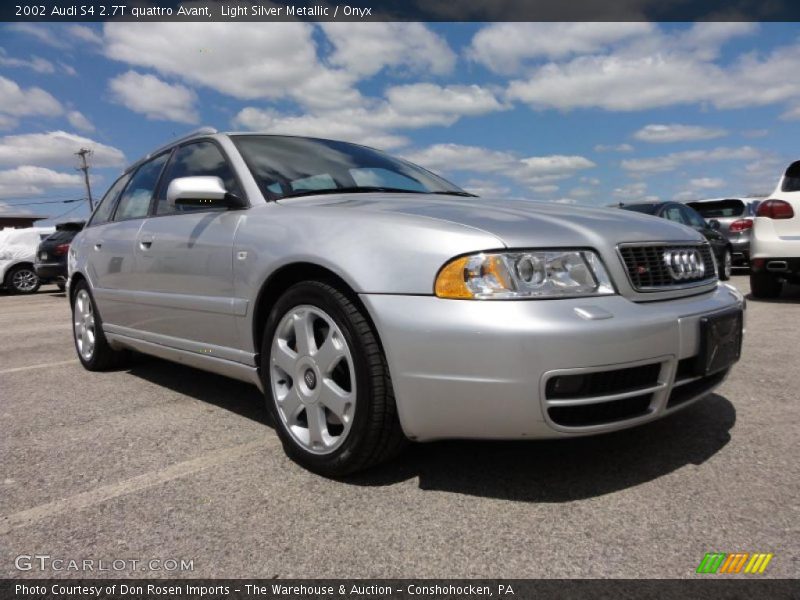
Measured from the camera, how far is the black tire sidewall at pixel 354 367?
2125 millimetres

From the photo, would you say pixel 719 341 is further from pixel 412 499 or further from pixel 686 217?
pixel 686 217

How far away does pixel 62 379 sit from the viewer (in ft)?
13.8

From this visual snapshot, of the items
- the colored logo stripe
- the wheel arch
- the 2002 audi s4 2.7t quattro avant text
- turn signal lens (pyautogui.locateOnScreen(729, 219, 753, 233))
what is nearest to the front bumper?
the 2002 audi s4 2.7t quattro avant text

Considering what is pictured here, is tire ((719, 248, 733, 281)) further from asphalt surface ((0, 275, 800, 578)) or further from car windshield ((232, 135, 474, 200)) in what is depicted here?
car windshield ((232, 135, 474, 200))

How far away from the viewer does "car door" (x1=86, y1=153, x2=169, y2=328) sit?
3660 millimetres

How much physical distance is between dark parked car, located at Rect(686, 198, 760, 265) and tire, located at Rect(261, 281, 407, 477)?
1027cm

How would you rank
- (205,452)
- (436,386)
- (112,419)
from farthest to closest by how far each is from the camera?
(112,419), (205,452), (436,386)

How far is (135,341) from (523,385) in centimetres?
272

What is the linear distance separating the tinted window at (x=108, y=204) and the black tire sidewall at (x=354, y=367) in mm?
2481

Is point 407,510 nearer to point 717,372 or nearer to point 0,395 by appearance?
point 717,372

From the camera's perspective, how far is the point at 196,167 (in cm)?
332

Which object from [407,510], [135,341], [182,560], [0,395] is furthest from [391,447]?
[0,395]

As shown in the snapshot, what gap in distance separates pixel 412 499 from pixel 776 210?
595 cm

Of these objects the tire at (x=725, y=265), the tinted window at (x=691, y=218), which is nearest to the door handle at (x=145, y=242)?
the tinted window at (x=691, y=218)
